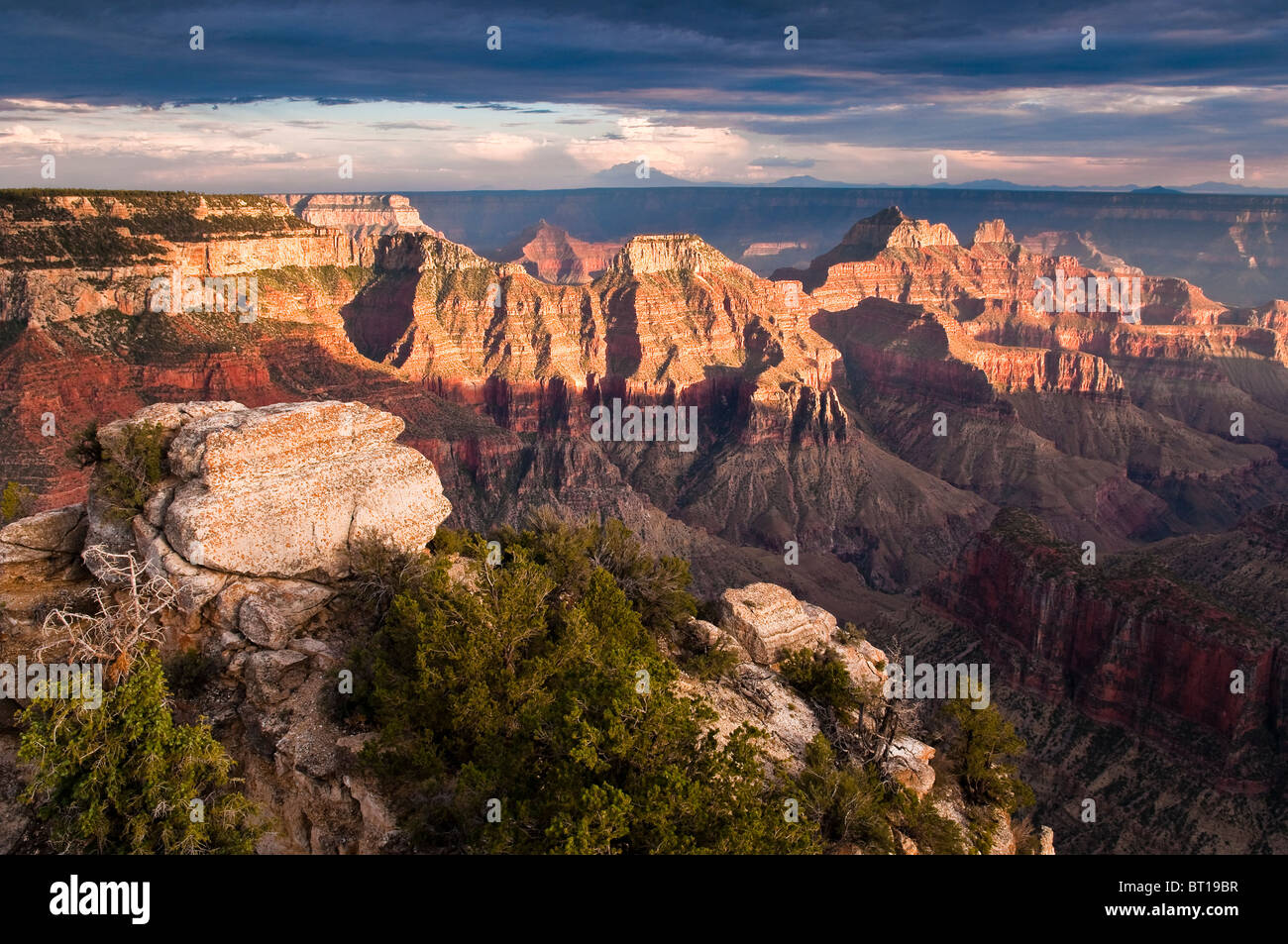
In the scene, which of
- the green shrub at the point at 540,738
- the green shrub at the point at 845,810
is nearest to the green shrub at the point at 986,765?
the green shrub at the point at 845,810

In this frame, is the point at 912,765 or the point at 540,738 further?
the point at 912,765

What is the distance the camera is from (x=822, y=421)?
11681cm

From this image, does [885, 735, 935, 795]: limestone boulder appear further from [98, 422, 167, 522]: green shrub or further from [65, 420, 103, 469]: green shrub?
[65, 420, 103, 469]: green shrub

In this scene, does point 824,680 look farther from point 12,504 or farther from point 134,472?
point 12,504

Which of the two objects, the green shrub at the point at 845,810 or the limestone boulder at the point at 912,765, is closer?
the green shrub at the point at 845,810

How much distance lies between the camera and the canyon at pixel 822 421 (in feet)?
156

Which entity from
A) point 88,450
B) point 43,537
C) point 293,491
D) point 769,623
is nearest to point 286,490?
point 293,491

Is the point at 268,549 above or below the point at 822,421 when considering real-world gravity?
above

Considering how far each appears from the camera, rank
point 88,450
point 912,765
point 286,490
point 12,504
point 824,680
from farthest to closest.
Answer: point 12,504, point 824,680, point 88,450, point 286,490, point 912,765

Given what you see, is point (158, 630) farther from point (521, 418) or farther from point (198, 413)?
point (521, 418)


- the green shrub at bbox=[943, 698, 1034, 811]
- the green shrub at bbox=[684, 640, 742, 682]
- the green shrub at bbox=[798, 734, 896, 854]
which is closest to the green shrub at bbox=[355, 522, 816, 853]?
the green shrub at bbox=[798, 734, 896, 854]

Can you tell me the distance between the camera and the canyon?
47.5 meters

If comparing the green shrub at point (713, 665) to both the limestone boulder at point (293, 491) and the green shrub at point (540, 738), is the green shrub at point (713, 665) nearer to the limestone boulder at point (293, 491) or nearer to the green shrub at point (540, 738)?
the green shrub at point (540, 738)

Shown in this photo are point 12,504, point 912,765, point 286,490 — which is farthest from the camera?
point 12,504
